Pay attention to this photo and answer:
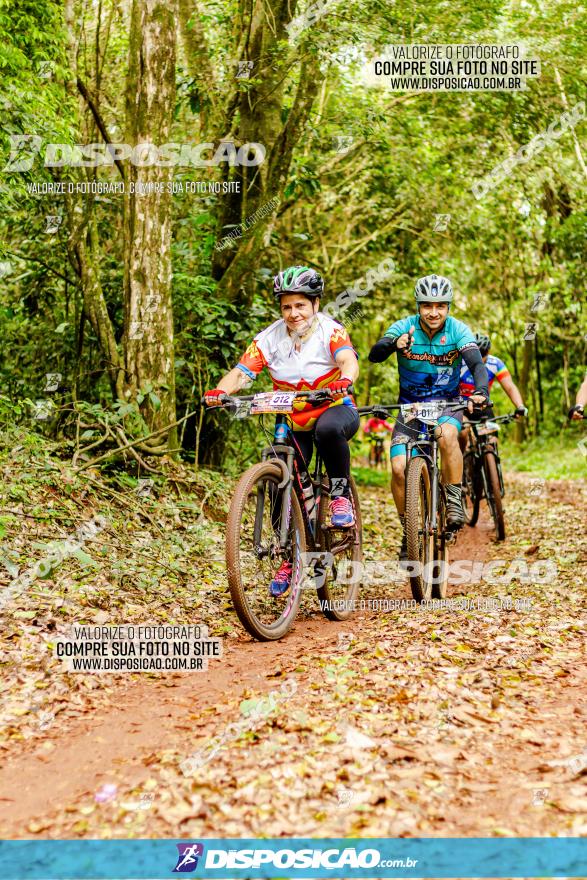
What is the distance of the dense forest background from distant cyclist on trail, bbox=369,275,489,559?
106 inches

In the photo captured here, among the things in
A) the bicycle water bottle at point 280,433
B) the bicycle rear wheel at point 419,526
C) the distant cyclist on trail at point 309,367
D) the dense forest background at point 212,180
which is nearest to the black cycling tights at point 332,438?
the distant cyclist on trail at point 309,367

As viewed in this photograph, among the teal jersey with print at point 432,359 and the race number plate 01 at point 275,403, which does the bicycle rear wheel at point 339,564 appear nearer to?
the race number plate 01 at point 275,403

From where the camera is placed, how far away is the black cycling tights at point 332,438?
602 centimetres

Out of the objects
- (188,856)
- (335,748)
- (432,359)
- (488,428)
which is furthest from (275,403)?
(488,428)

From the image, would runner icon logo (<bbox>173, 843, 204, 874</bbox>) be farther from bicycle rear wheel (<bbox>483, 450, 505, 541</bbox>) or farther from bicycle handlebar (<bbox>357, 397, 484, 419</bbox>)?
bicycle rear wheel (<bbox>483, 450, 505, 541</bbox>)

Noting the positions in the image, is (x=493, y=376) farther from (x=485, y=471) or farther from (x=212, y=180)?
(x=212, y=180)

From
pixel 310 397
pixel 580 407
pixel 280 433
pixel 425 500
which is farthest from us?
pixel 580 407

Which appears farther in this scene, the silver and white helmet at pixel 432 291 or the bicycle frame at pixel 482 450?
the bicycle frame at pixel 482 450

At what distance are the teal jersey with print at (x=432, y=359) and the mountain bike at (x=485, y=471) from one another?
3.02 metres

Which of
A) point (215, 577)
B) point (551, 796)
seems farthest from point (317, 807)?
point (215, 577)

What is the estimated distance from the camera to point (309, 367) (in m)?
6.18

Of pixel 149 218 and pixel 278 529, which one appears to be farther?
pixel 149 218

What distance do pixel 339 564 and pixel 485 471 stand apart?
450cm

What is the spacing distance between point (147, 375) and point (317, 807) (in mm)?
6394
